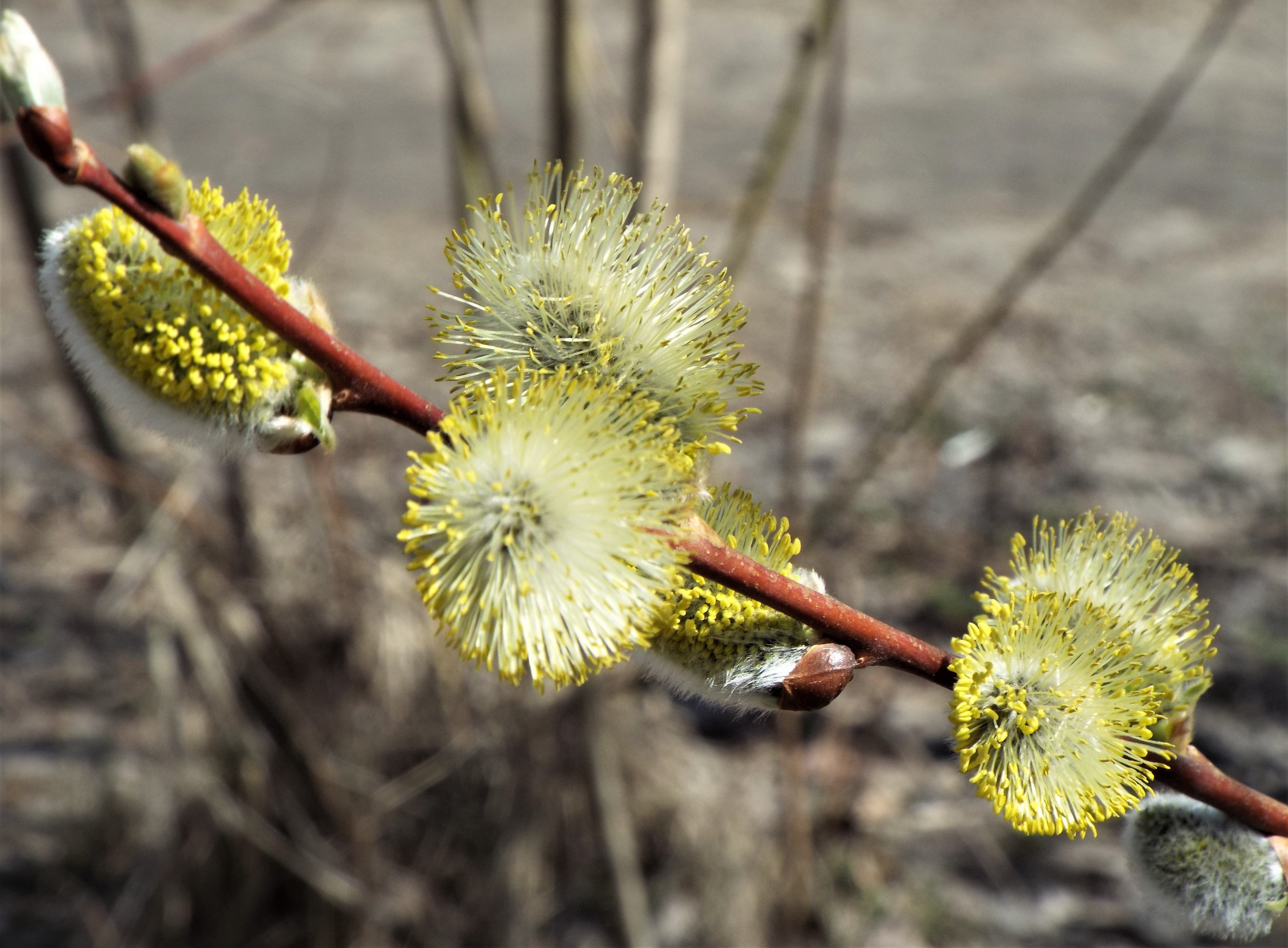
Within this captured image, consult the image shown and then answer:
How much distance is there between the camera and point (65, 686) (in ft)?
8.14

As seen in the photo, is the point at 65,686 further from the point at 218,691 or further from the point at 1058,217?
the point at 1058,217

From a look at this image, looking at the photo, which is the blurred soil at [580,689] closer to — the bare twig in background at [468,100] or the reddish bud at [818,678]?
the bare twig in background at [468,100]

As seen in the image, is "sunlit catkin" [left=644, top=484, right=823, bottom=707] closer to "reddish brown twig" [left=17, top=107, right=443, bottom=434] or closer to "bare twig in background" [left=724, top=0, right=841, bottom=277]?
"reddish brown twig" [left=17, top=107, right=443, bottom=434]

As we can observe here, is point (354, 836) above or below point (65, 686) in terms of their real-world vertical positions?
below

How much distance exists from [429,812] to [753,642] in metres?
1.98

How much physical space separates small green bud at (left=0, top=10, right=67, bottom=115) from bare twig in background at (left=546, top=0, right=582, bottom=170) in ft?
3.93

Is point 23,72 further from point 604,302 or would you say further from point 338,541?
point 338,541

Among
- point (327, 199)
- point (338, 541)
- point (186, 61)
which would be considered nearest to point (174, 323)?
point (186, 61)

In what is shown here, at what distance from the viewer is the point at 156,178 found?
475mm

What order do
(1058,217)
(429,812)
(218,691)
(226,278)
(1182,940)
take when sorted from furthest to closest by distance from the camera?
(1058,217) < (429,812) < (218,691) < (1182,940) < (226,278)

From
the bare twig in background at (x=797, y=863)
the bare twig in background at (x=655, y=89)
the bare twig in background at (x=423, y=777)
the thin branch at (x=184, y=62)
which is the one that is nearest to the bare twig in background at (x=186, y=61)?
the thin branch at (x=184, y=62)

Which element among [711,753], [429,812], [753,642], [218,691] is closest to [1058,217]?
[711,753]

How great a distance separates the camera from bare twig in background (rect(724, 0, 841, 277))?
1520 millimetres

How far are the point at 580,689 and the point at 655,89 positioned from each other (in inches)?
45.8
